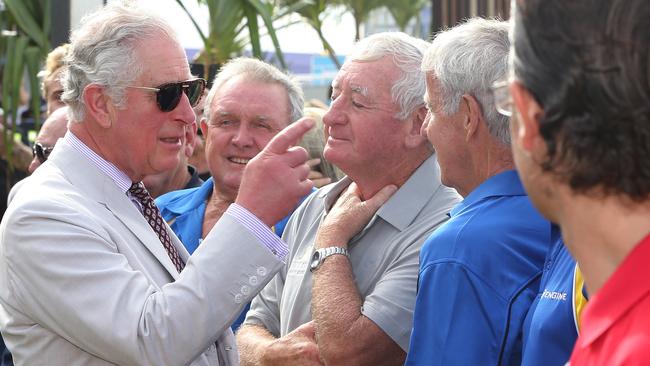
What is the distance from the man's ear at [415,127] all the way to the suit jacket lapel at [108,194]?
1017 mm

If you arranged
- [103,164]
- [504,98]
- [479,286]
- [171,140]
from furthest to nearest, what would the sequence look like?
[171,140] < [103,164] < [479,286] < [504,98]

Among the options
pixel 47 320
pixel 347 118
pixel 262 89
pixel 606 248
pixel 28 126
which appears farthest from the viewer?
pixel 28 126

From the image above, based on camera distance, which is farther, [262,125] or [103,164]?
[262,125]

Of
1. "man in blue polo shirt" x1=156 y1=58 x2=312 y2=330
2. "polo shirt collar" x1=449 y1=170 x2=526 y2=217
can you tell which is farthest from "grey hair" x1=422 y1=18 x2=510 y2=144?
"man in blue polo shirt" x1=156 y1=58 x2=312 y2=330

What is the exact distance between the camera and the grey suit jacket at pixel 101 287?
2.46m

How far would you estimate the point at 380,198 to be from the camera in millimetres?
3320

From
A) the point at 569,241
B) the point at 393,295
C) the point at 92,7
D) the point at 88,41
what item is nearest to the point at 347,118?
the point at 393,295

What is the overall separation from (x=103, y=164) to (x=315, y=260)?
2.62ft

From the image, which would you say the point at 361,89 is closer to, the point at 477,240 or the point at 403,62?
the point at 403,62

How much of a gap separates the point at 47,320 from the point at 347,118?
1.34 m

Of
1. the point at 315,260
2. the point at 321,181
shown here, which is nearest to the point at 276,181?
the point at 315,260

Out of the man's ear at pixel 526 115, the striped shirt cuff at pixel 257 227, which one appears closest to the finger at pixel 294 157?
the striped shirt cuff at pixel 257 227

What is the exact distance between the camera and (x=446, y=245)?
2520 millimetres

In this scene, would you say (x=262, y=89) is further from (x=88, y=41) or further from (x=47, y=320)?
(x=47, y=320)
